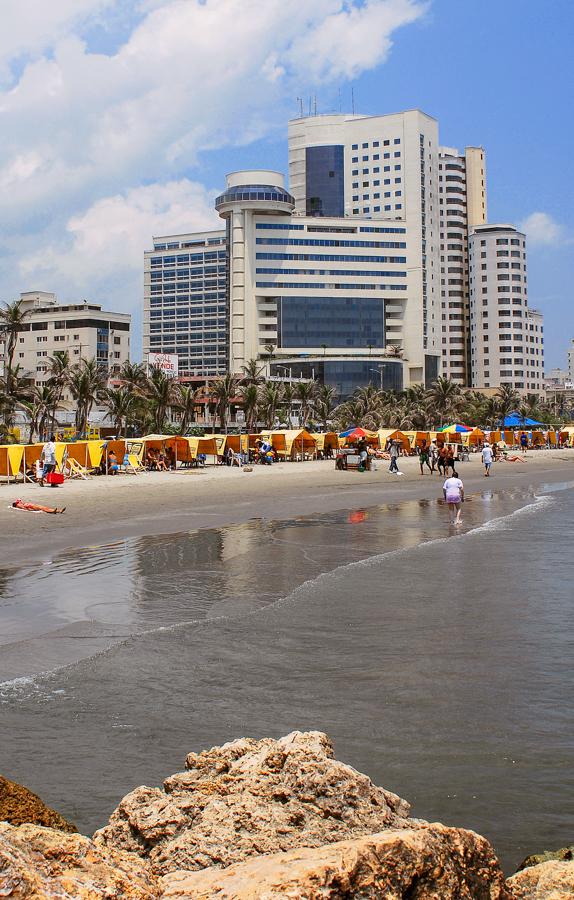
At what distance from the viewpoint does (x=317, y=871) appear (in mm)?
2500

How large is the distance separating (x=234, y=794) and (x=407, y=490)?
3220cm

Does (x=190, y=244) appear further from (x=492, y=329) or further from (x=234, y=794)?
(x=234, y=794)

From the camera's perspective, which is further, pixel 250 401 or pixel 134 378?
pixel 250 401

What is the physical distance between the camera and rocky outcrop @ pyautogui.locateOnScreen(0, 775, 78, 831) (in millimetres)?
3307

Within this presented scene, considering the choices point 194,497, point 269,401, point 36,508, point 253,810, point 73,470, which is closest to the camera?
point 253,810

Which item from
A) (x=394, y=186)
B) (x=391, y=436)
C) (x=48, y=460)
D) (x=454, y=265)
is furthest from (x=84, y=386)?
(x=454, y=265)

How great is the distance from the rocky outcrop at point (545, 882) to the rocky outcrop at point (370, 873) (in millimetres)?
214

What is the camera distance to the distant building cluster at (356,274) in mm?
132375

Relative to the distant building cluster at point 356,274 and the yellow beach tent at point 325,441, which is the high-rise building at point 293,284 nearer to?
the distant building cluster at point 356,274

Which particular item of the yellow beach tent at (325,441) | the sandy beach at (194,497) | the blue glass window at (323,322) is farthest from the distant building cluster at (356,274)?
the sandy beach at (194,497)

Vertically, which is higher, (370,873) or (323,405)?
(323,405)

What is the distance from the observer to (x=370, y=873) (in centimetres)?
257

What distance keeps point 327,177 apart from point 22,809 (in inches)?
6280

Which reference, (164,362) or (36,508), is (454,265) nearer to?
(164,362)
